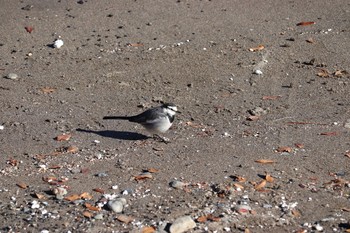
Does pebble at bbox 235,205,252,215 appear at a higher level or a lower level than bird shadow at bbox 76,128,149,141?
higher

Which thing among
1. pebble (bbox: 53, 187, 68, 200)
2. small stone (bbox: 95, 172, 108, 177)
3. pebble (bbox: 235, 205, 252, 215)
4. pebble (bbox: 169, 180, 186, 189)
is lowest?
small stone (bbox: 95, 172, 108, 177)

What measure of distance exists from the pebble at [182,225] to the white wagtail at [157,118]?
2.08 metres

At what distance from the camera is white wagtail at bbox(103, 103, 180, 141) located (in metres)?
9.12

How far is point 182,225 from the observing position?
7094 millimetres

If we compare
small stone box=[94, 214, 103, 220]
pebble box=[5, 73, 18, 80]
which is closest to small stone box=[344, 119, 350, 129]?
small stone box=[94, 214, 103, 220]

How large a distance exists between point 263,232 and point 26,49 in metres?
6.06

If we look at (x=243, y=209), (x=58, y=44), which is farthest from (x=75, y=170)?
(x=58, y=44)

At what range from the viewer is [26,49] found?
1199 centimetres

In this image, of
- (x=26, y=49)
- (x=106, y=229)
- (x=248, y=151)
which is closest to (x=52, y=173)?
(x=106, y=229)

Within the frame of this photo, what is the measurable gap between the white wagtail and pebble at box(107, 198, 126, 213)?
1682 millimetres

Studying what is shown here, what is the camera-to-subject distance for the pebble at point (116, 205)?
292 inches

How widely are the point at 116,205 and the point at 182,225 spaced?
0.72 meters

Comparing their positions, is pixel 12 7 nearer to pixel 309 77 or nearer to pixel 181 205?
pixel 309 77

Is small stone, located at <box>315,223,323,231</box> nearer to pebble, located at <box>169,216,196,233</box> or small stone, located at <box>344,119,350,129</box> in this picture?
pebble, located at <box>169,216,196,233</box>
